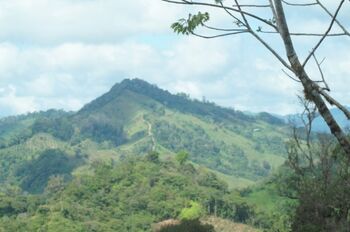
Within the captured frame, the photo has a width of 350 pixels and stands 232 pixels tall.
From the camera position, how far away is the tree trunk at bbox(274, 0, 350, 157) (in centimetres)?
709

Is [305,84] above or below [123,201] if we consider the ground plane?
below

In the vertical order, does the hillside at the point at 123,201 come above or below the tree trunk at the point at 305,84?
above

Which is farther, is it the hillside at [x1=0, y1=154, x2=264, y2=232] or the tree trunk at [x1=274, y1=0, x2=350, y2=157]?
the hillside at [x1=0, y1=154, x2=264, y2=232]

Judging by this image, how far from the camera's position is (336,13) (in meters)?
6.86

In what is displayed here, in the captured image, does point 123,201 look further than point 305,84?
Yes

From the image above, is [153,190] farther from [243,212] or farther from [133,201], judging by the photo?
Result: [243,212]

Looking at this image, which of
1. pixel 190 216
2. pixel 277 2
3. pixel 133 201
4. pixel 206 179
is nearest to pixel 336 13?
pixel 277 2

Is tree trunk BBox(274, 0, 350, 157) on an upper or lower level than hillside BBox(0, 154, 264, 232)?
lower

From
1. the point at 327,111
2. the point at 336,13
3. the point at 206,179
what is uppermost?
the point at 206,179

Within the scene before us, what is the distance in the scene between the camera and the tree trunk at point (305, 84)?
279 inches

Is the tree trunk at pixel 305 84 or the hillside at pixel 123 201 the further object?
the hillside at pixel 123 201

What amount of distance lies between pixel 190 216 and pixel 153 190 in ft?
53.1

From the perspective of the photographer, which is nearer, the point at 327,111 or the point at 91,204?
the point at 327,111

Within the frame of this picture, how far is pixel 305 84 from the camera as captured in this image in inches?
285
